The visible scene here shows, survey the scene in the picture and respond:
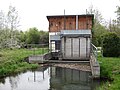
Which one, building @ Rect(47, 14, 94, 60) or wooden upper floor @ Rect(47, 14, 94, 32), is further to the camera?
wooden upper floor @ Rect(47, 14, 94, 32)

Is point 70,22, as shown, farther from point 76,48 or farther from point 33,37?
point 33,37

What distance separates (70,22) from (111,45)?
12.1 meters

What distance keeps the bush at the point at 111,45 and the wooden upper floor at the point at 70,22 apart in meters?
10.6

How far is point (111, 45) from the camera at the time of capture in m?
20.6

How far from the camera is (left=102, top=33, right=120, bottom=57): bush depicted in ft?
67.3

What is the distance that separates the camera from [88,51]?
2547cm

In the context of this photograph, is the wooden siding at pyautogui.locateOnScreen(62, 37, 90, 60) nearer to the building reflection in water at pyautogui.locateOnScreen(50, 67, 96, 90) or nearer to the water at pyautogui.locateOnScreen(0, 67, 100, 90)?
the building reflection in water at pyautogui.locateOnScreen(50, 67, 96, 90)

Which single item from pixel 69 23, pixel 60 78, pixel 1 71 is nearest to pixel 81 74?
pixel 60 78

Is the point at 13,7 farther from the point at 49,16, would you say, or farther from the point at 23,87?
the point at 23,87

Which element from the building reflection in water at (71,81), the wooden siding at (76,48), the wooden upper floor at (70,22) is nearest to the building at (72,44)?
the wooden siding at (76,48)

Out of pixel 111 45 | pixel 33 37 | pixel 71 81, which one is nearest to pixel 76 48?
pixel 111 45

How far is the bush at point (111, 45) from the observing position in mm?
20500

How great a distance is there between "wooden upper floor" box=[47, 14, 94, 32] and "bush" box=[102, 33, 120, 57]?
10562 mm

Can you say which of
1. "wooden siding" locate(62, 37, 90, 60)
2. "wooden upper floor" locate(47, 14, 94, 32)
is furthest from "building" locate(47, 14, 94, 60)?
"wooden upper floor" locate(47, 14, 94, 32)
